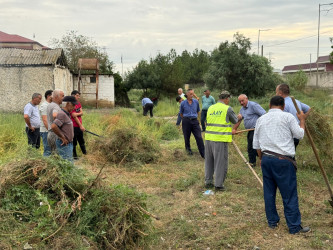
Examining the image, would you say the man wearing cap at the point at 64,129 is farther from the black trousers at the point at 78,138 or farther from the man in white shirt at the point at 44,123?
the black trousers at the point at 78,138

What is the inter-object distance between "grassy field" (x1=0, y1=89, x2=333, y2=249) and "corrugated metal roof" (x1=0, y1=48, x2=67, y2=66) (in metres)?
8.16

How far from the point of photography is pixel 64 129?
5.49 m


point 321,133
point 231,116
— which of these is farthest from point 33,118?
point 321,133

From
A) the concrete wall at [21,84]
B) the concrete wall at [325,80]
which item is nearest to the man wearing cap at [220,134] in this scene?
the concrete wall at [21,84]

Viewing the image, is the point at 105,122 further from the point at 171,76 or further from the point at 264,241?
the point at 171,76

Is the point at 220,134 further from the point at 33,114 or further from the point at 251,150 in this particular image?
the point at 33,114

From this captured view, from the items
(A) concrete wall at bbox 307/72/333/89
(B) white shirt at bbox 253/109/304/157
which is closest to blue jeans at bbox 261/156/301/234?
(B) white shirt at bbox 253/109/304/157

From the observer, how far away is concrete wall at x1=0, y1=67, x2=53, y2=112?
641 inches

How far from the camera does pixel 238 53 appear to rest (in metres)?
23.5

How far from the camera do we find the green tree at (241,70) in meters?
23.5

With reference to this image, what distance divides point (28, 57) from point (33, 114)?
36.6ft

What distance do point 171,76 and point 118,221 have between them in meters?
25.8

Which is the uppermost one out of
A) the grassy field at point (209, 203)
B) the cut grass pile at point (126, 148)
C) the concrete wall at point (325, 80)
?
the concrete wall at point (325, 80)

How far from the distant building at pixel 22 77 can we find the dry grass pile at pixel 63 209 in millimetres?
13471
